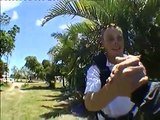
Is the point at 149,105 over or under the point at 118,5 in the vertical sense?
under

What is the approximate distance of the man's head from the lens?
60.9 inches

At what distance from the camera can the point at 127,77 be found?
1.09 metres

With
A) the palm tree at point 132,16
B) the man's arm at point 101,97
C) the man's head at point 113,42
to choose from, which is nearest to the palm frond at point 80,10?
the palm tree at point 132,16

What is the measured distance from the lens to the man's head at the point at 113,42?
1548 millimetres

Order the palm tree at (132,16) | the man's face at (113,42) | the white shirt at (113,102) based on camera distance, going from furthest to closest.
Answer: the palm tree at (132,16), the white shirt at (113,102), the man's face at (113,42)

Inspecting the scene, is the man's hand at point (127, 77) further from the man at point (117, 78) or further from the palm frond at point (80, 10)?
the palm frond at point (80, 10)

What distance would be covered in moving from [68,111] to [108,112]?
307 inches

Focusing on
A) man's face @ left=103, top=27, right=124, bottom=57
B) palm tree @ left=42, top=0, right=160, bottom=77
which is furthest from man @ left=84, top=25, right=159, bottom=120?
palm tree @ left=42, top=0, right=160, bottom=77

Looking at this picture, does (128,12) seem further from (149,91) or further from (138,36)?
(149,91)

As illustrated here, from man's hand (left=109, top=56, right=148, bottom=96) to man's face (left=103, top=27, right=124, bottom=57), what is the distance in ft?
1.21

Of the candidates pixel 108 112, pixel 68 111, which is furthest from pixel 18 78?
pixel 108 112

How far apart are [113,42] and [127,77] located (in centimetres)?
48

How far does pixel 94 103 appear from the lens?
4.14ft

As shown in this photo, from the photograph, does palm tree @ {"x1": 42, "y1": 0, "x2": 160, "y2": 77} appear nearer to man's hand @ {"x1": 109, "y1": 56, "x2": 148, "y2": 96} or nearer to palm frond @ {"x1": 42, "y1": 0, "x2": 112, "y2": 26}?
palm frond @ {"x1": 42, "y1": 0, "x2": 112, "y2": 26}
